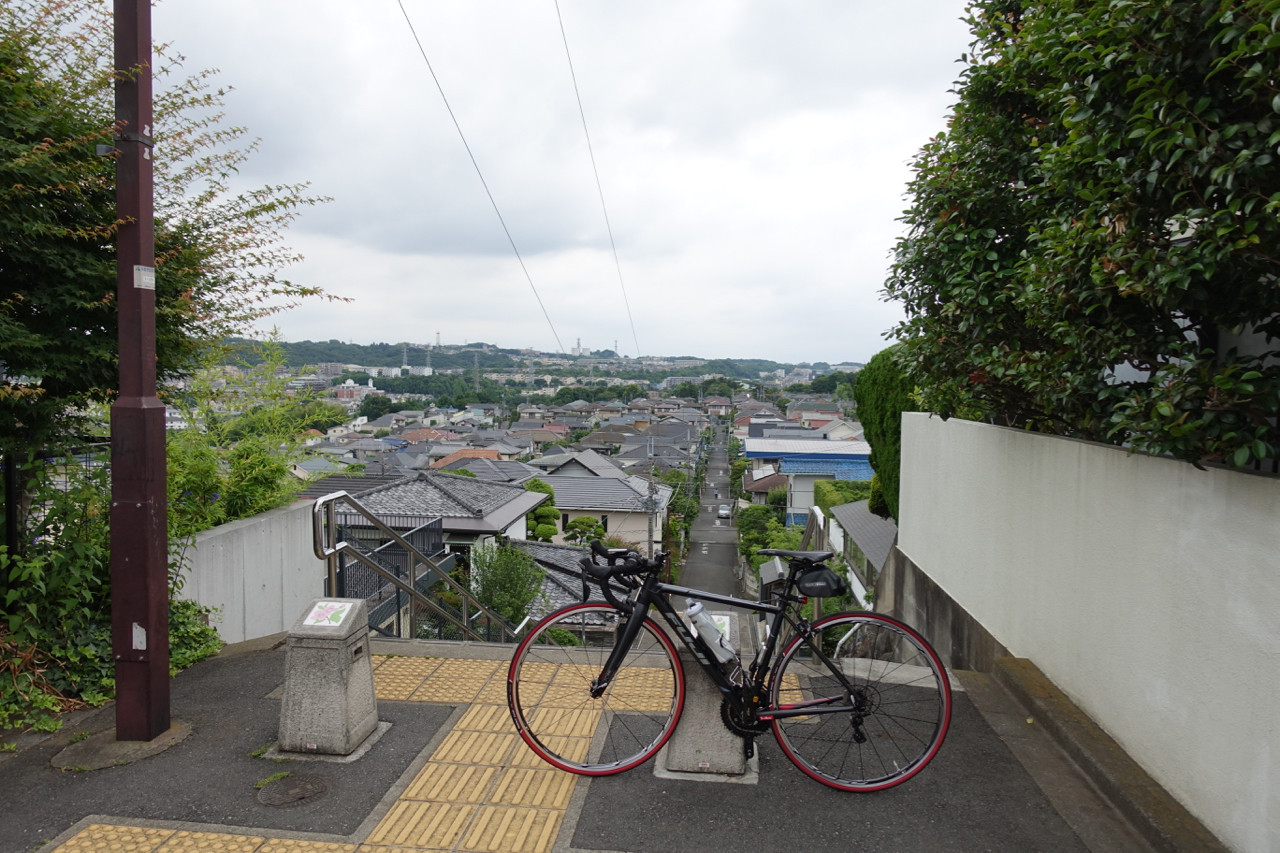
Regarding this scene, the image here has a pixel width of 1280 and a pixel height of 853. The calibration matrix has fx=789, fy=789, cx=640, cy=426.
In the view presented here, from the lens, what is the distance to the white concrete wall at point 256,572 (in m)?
5.09

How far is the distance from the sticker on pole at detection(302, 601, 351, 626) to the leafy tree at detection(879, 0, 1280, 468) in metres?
3.39

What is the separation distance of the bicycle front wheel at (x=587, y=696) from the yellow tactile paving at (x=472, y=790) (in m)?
0.01

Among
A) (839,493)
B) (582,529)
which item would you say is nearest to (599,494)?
(582,529)

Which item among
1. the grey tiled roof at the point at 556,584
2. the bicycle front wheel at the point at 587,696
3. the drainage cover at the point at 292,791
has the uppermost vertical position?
the bicycle front wheel at the point at 587,696

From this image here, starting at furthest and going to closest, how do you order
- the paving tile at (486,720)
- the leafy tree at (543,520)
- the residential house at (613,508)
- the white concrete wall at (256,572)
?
1. the residential house at (613,508)
2. the leafy tree at (543,520)
3. the white concrete wall at (256,572)
4. the paving tile at (486,720)

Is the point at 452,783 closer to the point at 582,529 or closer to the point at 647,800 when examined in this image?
the point at 647,800

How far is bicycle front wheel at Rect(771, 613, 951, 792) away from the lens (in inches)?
128

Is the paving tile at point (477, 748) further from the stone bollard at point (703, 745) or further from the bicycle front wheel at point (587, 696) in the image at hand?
the stone bollard at point (703, 745)

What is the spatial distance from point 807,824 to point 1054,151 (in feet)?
9.88

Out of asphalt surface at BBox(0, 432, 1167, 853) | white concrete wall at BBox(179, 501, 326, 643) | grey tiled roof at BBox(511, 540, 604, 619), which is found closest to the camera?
asphalt surface at BBox(0, 432, 1167, 853)

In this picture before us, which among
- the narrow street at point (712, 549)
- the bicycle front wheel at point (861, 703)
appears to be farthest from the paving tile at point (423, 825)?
the narrow street at point (712, 549)

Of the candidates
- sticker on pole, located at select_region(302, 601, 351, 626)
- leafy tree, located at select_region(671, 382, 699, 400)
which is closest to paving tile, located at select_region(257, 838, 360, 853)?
sticker on pole, located at select_region(302, 601, 351, 626)

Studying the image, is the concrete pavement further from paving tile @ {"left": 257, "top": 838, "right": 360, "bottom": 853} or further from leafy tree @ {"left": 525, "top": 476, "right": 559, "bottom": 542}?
leafy tree @ {"left": 525, "top": 476, "right": 559, "bottom": 542}

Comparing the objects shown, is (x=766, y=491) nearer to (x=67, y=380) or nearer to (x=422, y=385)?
(x=67, y=380)
